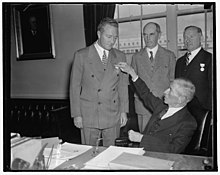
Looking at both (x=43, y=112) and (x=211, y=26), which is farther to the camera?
(x=43, y=112)

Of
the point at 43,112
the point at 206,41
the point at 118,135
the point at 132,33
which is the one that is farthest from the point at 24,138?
the point at 206,41

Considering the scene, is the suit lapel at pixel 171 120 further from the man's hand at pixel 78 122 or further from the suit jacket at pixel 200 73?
the man's hand at pixel 78 122

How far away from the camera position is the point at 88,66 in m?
1.69

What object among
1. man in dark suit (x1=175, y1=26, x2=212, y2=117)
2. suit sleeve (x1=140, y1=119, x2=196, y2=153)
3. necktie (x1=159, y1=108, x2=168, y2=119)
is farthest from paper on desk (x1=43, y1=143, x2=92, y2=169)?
man in dark suit (x1=175, y1=26, x2=212, y2=117)

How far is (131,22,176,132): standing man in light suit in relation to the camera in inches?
63.7

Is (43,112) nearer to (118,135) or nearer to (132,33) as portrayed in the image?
(118,135)

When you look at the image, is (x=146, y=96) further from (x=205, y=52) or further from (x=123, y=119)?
(x=205, y=52)

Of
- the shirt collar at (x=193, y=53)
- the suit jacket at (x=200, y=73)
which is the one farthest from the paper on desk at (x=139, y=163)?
the shirt collar at (x=193, y=53)

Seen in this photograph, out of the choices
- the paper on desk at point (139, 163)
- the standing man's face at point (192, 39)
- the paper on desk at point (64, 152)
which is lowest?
the paper on desk at point (139, 163)

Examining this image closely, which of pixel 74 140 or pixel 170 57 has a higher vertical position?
pixel 170 57

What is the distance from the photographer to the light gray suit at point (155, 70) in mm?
1632

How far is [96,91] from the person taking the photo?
5.52 ft

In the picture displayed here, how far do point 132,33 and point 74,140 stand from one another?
73cm

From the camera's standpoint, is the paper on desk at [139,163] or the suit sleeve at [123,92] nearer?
the paper on desk at [139,163]
